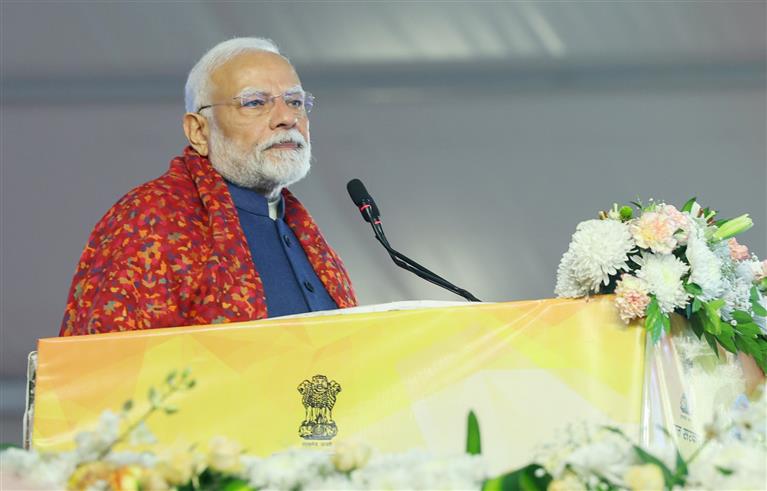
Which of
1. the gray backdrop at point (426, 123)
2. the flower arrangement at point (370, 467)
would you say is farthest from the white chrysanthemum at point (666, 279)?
the gray backdrop at point (426, 123)

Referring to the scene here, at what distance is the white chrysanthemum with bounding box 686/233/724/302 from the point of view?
1.89m

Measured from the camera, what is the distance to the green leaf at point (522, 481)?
44.0 inches

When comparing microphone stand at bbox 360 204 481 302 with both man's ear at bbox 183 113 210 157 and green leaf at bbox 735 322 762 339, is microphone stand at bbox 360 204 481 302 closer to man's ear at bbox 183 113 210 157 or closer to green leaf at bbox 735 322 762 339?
green leaf at bbox 735 322 762 339

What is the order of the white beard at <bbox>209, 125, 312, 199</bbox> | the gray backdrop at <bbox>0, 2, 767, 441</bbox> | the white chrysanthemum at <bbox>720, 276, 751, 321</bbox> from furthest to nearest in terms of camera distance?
the gray backdrop at <bbox>0, 2, 767, 441</bbox>
the white beard at <bbox>209, 125, 312, 199</bbox>
the white chrysanthemum at <bbox>720, 276, 751, 321</bbox>

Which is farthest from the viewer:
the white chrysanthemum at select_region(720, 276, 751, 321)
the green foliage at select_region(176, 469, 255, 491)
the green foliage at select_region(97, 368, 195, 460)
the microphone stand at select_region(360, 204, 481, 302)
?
the microphone stand at select_region(360, 204, 481, 302)

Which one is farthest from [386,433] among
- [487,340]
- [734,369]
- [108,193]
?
[108,193]

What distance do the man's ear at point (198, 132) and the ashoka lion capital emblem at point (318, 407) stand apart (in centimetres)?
131

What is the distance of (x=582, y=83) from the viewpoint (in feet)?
13.7

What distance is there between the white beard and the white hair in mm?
116

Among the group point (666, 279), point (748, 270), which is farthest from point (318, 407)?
point (748, 270)

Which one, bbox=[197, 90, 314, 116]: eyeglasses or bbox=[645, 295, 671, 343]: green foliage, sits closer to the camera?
bbox=[645, 295, 671, 343]: green foliage

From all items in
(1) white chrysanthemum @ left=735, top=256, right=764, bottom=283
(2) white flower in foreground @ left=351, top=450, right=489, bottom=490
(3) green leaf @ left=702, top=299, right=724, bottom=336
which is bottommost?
(2) white flower in foreground @ left=351, top=450, right=489, bottom=490

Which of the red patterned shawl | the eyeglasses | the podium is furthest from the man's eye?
the podium

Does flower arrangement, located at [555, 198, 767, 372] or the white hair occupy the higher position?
the white hair
